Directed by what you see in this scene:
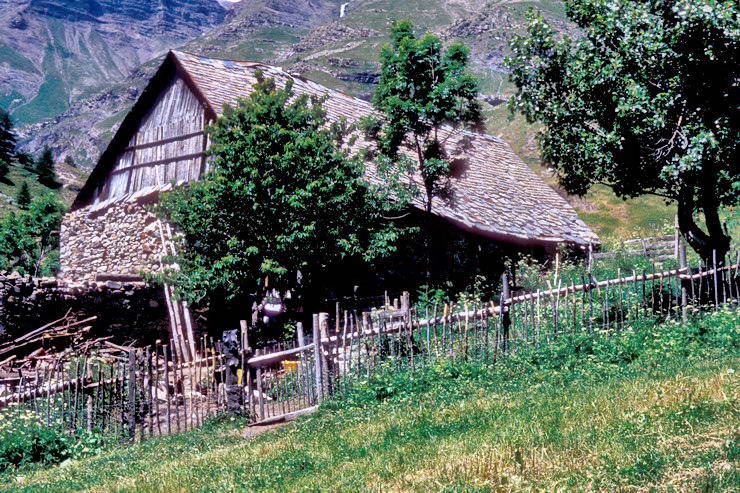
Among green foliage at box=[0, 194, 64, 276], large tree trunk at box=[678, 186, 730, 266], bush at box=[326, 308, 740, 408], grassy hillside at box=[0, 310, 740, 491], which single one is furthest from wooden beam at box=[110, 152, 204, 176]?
large tree trunk at box=[678, 186, 730, 266]

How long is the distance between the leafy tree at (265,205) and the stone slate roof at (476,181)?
1.56 metres

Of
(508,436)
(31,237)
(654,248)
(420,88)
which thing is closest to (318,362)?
(508,436)

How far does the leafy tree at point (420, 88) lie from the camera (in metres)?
15.8

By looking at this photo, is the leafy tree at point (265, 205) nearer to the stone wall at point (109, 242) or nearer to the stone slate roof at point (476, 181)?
the stone slate roof at point (476, 181)

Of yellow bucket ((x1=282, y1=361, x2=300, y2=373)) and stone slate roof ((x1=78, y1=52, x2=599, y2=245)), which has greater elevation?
stone slate roof ((x1=78, y1=52, x2=599, y2=245))

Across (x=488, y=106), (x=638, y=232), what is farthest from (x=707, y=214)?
(x=488, y=106)

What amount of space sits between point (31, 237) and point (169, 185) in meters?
13.5

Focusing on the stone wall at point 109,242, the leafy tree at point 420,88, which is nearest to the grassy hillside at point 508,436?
the leafy tree at point 420,88

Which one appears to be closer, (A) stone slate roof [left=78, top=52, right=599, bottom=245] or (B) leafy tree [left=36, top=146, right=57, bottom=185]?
(A) stone slate roof [left=78, top=52, right=599, bottom=245]

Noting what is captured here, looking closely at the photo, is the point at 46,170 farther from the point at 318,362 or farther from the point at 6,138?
the point at 318,362

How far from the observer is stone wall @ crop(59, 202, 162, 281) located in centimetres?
1809

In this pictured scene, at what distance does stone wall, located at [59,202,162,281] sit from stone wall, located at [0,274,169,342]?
140 centimetres

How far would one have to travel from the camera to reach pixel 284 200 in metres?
13.1

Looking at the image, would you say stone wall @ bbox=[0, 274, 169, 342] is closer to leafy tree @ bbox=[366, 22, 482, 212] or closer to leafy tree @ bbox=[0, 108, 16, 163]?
leafy tree @ bbox=[366, 22, 482, 212]
